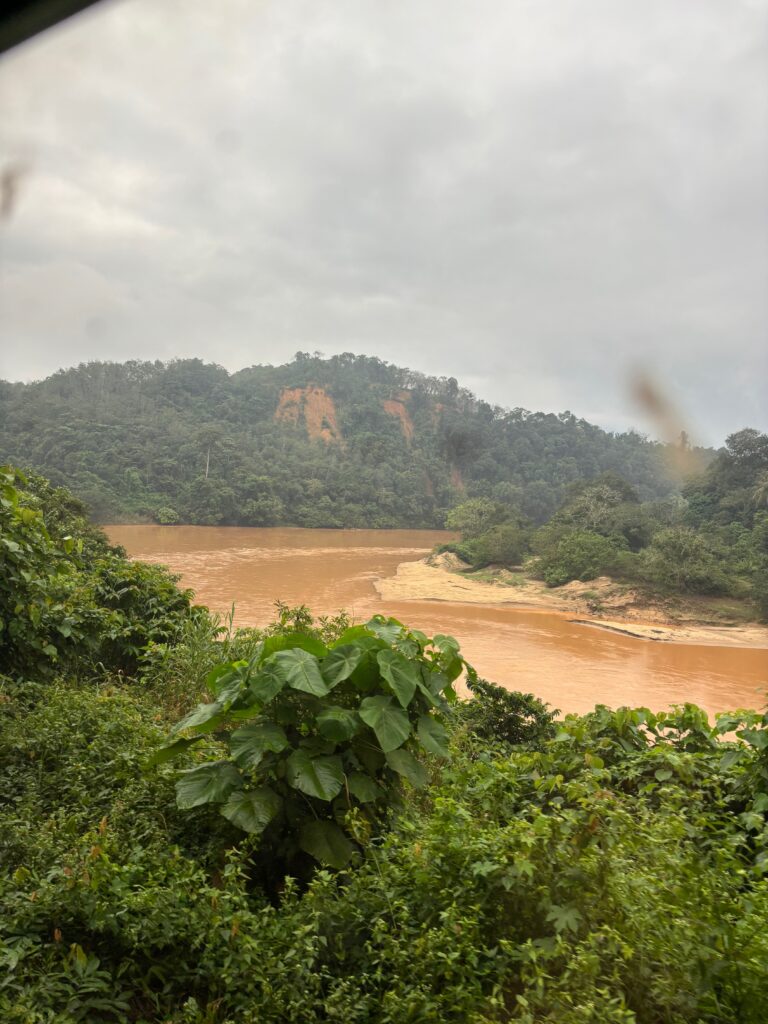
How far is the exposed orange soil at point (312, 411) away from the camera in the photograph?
4222 centimetres

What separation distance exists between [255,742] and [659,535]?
14.7m

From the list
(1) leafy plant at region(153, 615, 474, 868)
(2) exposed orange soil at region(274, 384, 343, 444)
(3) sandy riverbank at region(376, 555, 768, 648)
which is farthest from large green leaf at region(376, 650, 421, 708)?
(2) exposed orange soil at region(274, 384, 343, 444)

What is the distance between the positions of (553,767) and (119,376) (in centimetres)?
3930

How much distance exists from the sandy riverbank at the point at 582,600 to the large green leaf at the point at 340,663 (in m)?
11.2

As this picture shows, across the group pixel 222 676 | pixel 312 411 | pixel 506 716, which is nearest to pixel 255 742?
pixel 222 676

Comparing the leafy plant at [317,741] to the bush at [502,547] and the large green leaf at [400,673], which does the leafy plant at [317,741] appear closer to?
the large green leaf at [400,673]

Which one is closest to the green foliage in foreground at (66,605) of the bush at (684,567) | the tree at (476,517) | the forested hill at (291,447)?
the bush at (684,567)

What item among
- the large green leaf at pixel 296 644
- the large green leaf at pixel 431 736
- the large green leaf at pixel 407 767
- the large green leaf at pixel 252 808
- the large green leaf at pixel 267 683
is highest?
the large green leaf at pixel 296 644

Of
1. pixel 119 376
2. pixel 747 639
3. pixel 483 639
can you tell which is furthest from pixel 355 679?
pixel 119 376

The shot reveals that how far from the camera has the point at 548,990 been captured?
1.06 metres

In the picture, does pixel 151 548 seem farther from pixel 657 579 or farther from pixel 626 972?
pixel 626 972

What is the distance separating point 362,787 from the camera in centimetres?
164

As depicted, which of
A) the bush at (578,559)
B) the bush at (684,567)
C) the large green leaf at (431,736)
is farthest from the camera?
the bush at (578,559)

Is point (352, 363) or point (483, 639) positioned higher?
point (352, 363)
